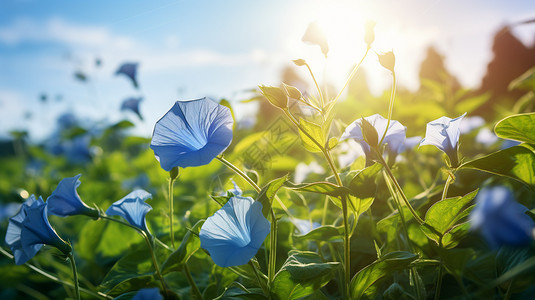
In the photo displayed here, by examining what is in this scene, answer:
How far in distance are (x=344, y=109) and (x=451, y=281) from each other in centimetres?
126

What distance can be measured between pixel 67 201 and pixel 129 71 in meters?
0.78

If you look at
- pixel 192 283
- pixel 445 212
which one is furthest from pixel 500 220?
pixel 192 283

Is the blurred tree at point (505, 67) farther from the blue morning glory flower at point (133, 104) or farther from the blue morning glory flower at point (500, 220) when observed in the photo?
the blue morning glory flower at point (500, 220)

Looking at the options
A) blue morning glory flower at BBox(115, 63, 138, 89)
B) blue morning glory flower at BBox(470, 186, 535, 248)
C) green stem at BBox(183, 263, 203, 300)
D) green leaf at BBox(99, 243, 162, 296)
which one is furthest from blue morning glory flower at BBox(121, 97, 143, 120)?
blue morning glory flower at BBox(470, 186, 535, 248)

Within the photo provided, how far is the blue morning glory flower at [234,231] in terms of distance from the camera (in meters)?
0.45

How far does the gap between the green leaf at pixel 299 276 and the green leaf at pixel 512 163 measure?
0.76ft

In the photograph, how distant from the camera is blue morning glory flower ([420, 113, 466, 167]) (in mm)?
514

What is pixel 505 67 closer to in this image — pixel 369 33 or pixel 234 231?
pixel 369 33

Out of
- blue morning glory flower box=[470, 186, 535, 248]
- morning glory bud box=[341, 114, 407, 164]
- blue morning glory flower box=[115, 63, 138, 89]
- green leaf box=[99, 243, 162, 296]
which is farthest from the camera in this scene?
blue morning glory flower box=[115, 63, 138, 89]

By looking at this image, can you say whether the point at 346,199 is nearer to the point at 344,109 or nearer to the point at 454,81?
the point at 344,109

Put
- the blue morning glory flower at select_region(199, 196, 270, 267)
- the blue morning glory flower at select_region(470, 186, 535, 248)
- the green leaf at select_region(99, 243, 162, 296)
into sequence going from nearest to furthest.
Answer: the blue morning glory flower at select_region(470, 186, 535, 248)
the blue morning glory flower at select_region(199, 196, 270, 267)
the green leaf at select_region(99, 243, 162, 296)

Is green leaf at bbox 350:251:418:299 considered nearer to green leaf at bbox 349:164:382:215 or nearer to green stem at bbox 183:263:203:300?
green leaf at bbox 349:164:382:215

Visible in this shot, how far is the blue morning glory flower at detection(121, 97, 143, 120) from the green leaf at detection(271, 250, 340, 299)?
0.99m

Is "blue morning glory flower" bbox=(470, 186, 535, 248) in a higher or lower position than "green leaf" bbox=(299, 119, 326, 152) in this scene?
lower
